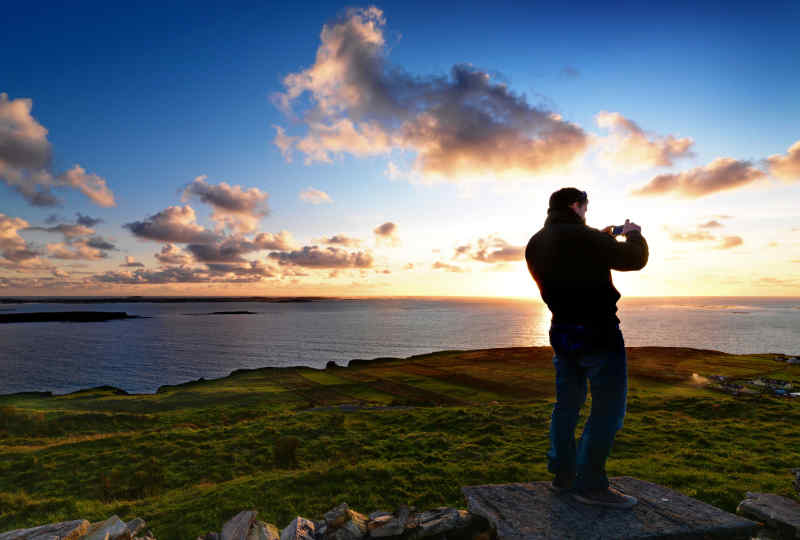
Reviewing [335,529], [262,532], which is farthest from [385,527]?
[262,532]

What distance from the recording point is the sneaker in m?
4.46

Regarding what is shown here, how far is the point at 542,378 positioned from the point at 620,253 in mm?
48590

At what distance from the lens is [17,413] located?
2898cm

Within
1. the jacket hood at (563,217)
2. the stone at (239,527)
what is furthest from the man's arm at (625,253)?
the stone at (239,527)

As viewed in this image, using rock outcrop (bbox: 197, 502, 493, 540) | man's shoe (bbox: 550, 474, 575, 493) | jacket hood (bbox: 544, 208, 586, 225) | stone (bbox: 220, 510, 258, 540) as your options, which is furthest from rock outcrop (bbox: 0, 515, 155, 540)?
jacket hood (bbox: 544, 208, 586, 225)

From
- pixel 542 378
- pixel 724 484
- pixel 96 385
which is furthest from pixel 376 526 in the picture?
pixel 96 385

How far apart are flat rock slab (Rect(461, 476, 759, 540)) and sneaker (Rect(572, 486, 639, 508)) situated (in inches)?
2.4

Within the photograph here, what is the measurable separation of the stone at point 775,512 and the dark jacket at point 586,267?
9.99 feet

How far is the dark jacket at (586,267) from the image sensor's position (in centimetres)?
443

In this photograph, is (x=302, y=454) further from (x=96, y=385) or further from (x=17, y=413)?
(x=96, y=385)

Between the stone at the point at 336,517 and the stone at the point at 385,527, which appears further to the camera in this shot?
the stone at the point at 336,517

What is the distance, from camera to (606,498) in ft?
14.8

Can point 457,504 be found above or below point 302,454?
above

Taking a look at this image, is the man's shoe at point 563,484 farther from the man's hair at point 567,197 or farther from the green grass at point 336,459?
the man's hair at point 567,197
